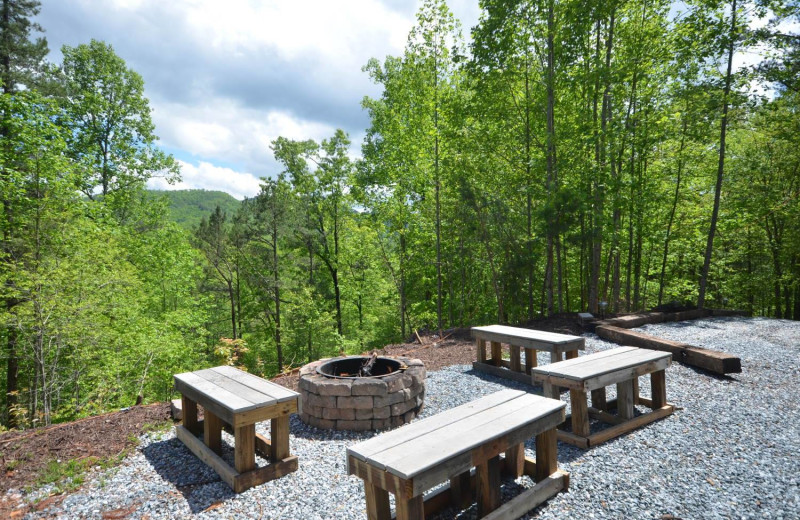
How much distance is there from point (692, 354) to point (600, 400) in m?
2.45

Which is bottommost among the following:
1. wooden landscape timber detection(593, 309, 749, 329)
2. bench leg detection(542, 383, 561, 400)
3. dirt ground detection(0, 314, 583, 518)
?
dirt ground detection(0, 314, 583, 518)

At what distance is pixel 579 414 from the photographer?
11.5ft

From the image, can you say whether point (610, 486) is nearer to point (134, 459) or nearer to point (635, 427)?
point (635, 427)

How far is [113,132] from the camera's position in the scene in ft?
45.4

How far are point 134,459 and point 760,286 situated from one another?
1940cm

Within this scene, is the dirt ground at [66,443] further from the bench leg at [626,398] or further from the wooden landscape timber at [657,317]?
the wooden landscape timber at [657,317]

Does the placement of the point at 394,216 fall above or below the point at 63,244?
above

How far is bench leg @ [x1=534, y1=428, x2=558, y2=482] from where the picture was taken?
2.76 meters

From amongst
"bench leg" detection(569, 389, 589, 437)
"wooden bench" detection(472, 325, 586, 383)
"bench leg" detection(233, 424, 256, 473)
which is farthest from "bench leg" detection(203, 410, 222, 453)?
"wooden bench" detection(472, 325, 586, 383)


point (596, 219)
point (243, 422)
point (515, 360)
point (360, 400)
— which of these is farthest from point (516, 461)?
point (596, 219)

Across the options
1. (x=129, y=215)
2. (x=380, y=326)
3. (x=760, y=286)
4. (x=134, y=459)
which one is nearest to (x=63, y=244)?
(x=129, y=215)

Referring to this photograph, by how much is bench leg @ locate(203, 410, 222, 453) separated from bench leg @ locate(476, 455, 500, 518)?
2375mm

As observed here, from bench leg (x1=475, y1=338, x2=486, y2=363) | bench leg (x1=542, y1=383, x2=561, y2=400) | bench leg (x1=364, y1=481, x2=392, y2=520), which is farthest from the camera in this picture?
bench leg (x1=475, y1=338, x2=486, y2=363)

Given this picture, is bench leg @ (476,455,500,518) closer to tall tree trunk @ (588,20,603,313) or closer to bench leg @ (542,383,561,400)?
bench leg @ (542,383,561,400)
